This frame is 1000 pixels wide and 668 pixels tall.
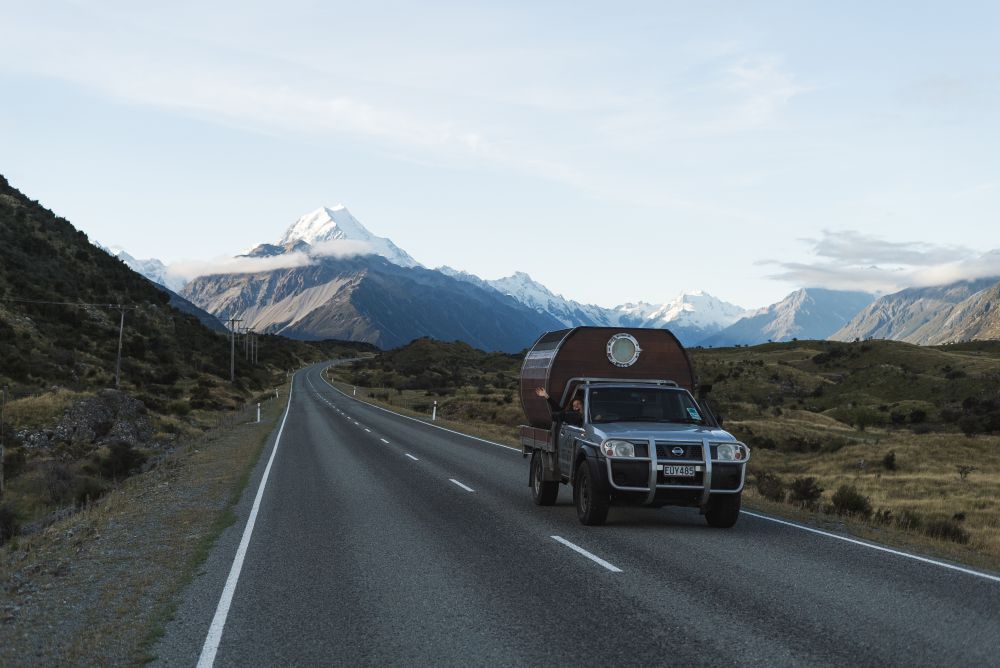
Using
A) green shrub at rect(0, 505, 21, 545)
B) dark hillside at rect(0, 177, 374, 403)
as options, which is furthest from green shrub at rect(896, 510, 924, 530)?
dark hillside at rect(0, 177, 374, 403)

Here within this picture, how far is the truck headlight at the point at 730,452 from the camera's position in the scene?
11.5 m

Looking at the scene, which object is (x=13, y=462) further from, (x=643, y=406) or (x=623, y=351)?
(x=643, y=406)

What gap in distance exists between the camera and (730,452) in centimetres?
1160

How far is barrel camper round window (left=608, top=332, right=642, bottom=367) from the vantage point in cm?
1447

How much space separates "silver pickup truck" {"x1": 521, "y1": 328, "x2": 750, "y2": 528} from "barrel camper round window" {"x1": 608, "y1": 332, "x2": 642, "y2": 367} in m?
0.05

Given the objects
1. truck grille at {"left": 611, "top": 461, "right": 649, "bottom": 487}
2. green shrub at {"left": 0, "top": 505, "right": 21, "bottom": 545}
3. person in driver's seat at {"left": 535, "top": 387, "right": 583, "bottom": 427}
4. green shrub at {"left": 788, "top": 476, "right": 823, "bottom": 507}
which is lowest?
green shrub at {"left": 0, "top": 505, "right": 21, "bottom": 545}

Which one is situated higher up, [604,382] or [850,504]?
[604,382]

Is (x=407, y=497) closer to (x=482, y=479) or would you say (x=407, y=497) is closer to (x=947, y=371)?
(x=482, y=479)

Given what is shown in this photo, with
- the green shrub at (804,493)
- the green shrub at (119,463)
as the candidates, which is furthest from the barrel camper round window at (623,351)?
the green shrub at (119,463)

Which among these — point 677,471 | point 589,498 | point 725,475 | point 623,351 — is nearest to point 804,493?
point 623,351

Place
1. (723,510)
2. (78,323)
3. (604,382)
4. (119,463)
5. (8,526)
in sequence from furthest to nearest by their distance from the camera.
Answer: (78,323), (119,463), (8,526), (604,382), (723,510)

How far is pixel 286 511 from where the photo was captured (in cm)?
1412

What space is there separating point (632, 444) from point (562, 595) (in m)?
3.84

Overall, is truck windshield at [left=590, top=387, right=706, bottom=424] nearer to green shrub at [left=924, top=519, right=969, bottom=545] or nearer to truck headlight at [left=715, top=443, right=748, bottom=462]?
truck headlight at [left=715, top=443, right=748, bottom=462]
